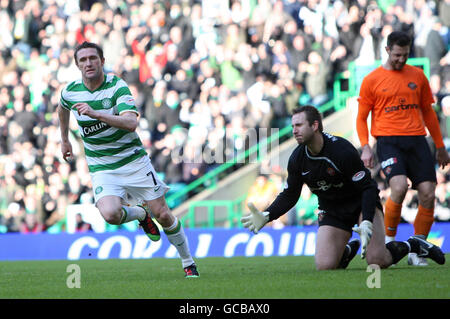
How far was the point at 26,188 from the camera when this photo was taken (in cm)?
1731

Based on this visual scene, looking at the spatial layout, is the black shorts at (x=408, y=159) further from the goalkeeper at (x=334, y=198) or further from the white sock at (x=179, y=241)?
the white sock at (x=179, y=241)

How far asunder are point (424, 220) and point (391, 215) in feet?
1.13

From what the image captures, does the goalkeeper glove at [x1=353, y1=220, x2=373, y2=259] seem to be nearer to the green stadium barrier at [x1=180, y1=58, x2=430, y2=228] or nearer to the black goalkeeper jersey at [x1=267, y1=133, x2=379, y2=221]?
the black goalkeeper jersey at [x1=267, y1=133, x2=379, y2=221]

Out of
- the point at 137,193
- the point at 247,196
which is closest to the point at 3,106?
the point at 247,196

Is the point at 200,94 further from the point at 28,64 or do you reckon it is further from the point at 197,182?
the point at 28,64

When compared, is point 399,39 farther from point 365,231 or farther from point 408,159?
point 365,231

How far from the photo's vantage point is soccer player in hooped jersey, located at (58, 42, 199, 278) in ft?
26.2

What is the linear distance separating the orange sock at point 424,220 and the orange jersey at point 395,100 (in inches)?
32.1

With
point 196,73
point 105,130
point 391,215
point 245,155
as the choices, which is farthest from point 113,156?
point 196,73

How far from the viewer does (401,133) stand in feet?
30.0

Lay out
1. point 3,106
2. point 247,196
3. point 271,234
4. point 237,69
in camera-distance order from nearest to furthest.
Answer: point 271,234 < point 247,196 < point 237,69 < point 3,106

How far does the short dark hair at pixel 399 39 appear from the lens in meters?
8.67

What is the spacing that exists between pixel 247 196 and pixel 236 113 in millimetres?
1557

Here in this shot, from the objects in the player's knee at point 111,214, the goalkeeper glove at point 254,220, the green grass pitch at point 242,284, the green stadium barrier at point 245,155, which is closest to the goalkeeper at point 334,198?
the goalkeeper glove at point 254,220
